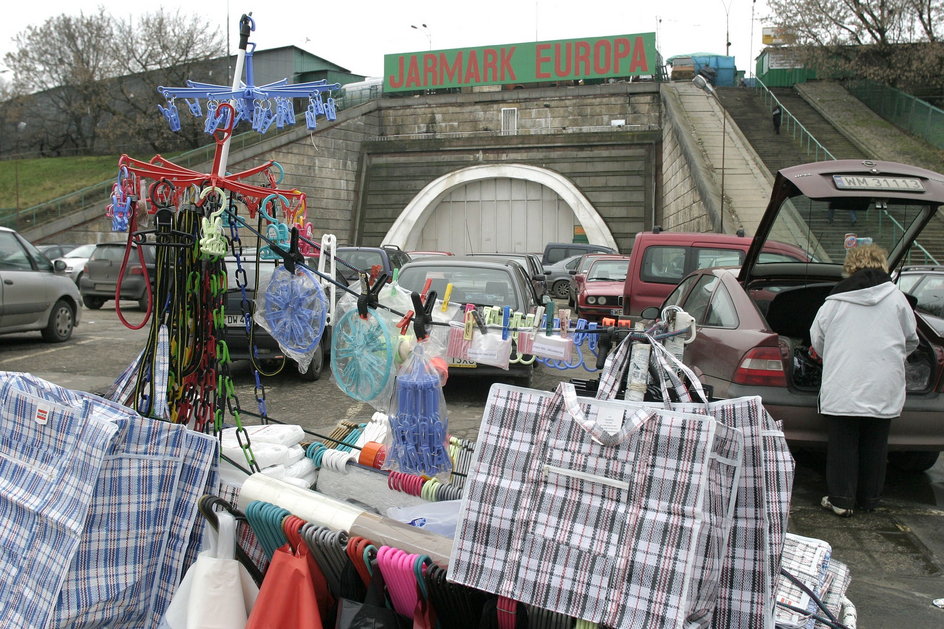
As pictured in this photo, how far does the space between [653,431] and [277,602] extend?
4.09ft

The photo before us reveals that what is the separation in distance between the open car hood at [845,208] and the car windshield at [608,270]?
281 inches

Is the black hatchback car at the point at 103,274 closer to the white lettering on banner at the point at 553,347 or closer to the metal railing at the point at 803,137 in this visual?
the white lettering on banner at the point at 553,347

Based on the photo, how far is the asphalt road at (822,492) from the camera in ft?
11.8

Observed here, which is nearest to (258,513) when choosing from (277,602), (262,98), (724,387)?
(277,602)

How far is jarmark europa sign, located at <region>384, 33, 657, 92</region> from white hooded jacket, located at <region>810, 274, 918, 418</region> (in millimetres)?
29146

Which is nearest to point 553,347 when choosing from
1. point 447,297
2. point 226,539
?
point 447,297

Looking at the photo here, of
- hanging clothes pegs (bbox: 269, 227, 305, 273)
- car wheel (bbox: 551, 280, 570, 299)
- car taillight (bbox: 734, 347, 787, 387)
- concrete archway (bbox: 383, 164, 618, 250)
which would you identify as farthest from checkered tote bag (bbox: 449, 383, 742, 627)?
concrete archway (bbox: 383, 164, 618, 250)

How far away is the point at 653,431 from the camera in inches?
76.7

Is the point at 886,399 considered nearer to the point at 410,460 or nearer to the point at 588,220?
the point at 410,460

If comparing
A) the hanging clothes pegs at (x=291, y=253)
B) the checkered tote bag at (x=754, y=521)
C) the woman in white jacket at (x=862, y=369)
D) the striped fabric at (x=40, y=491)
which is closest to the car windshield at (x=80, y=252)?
the hanging clothes pegs at (x=291, y=253)

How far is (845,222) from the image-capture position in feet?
19.1

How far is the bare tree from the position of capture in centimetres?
2642

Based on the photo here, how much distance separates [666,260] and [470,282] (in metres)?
3.37

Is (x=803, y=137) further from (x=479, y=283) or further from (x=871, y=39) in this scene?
(x=479, y=283)
